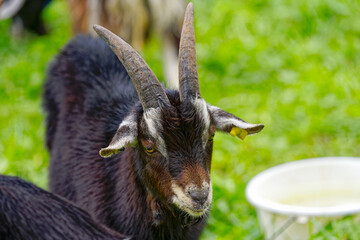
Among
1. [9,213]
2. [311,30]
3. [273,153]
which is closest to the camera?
[9,213]

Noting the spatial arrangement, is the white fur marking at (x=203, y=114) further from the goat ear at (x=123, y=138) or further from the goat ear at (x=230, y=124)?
the goat ear at (x=123, y=138)

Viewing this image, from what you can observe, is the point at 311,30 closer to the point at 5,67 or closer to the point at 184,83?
the point at 5,67

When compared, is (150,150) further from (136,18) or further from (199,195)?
(136,18)

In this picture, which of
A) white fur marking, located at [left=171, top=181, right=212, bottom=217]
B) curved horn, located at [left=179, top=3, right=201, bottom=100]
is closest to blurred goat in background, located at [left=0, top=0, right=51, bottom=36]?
curved horn, located at [left=179, top=3, right=201, bottom=100]

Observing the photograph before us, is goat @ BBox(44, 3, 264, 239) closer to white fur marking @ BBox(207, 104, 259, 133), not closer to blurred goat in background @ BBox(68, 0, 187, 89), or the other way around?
white fur marking @ BBox(207, 104, 259, 133)

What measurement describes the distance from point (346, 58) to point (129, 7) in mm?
2638

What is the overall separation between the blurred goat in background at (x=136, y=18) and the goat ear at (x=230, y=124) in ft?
8.93

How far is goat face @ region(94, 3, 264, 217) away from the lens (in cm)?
312

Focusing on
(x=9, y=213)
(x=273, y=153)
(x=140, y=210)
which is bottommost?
(x=273, y=153)

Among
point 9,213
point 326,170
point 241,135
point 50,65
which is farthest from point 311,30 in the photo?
point 9,213

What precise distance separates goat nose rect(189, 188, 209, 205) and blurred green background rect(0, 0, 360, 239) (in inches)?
51.0

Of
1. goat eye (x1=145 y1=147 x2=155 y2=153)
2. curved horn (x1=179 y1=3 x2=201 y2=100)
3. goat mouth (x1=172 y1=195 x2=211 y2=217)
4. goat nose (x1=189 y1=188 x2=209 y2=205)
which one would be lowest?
goat mouth (x1=172 y1=195 x2=211 y2=217)

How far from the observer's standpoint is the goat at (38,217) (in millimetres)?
2518

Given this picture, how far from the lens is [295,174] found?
15.4ft
